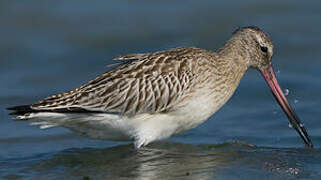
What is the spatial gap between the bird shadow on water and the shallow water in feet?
0.05

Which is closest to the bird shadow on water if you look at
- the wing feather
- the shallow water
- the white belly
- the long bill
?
the shallow water

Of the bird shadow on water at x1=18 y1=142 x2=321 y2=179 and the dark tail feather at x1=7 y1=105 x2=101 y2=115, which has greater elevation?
the dark tail feather at x1=7 y1=105 x2=101 y2=115

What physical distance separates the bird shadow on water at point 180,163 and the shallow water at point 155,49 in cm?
2

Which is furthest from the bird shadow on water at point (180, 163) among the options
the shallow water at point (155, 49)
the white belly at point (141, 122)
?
the white belly at point (141, 122)

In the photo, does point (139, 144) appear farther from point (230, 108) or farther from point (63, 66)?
point (63, 66)

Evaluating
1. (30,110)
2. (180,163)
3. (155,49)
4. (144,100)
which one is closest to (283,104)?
(180,163)

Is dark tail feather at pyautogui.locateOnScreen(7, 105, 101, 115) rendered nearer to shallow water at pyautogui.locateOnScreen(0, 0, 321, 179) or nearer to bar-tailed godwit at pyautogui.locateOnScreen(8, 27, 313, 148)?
bar-tailed godwit at pyautogui.locateOnScreen(8, 27, 313, 148)

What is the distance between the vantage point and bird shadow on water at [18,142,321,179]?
10.4m

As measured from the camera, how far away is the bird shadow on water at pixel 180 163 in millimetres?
10383

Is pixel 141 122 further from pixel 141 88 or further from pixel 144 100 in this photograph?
pixel 141 88

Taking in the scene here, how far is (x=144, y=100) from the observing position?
11320 millimetres

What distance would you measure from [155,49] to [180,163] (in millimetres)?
5707

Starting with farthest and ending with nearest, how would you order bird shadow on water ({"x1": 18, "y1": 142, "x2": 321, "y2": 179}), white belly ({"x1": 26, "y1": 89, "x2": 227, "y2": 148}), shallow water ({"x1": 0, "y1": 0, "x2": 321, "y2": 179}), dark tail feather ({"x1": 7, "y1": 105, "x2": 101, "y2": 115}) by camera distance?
white belly ({"x1": 26, "y1": 89, "x2": 227, "y2": 148}) → shallow water ({"x1": 0, "y1": 0, "x2": 321, "y2": 179}) → dark tail feather ({"x1": 7, "y1": 105, "x2": 101, "y2": 115}) → bird shadow on water ({"x1": 18, "y1": 142, "x2": 321, "y2": 179})

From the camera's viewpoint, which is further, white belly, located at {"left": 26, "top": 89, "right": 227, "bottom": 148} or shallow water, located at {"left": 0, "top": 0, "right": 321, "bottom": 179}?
white belly, located at {"left": 26, "top": 89, "right": 227, "bottom": 148}
